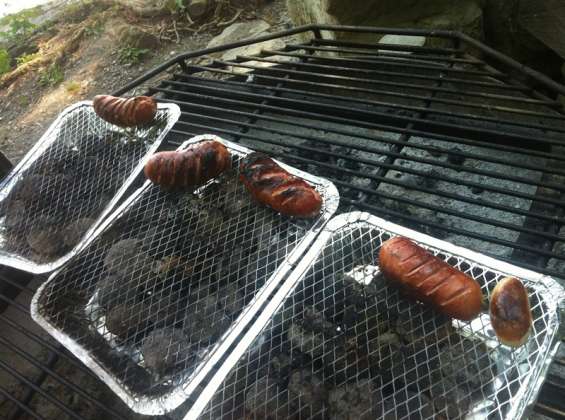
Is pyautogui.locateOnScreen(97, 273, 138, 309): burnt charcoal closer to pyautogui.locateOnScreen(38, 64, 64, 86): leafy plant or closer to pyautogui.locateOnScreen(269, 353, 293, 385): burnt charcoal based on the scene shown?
pyautogui.locateOnScreen(269, 353, 293, 385): burnt charcoal

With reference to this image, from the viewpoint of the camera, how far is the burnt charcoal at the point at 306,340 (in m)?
1.76

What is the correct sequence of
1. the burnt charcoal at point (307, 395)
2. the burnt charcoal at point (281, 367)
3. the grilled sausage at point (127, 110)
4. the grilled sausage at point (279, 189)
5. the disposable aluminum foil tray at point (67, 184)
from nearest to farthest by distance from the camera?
the burnt charcoal at point (307, 395) < the burnt charcoal at point (281, 367) < the grilled sausage at point (279, 189) < the disposable aluminum foil tray at point (67, 184) < the grilled sausage at point (127, 110)

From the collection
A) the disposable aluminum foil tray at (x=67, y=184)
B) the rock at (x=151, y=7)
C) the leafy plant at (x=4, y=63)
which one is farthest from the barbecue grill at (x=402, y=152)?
the leafy plant at (x=4, y=63)

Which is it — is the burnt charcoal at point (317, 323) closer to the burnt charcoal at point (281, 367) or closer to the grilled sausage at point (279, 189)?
the burnt charcoal at point (281, 367)

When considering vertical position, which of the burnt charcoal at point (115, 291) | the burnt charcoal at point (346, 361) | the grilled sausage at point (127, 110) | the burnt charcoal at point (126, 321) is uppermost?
the grilled sausage at point (127, 110)

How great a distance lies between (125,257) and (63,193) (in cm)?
81

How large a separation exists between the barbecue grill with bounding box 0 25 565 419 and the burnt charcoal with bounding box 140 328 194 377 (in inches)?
11.6

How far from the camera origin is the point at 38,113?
632cm

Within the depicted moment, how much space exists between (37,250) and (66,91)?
186 inches

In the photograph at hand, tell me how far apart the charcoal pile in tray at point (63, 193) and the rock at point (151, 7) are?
14.9ft

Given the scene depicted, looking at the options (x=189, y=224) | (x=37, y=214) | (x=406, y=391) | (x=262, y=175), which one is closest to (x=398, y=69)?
(x=262, y=175)

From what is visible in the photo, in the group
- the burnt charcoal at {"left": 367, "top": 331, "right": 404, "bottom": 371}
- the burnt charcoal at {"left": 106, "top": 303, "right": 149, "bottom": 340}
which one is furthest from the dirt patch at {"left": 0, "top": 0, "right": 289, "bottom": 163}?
A: the burnt charcoal at {"left": 367, "top": 331, "right": 404, "bottom": 371}

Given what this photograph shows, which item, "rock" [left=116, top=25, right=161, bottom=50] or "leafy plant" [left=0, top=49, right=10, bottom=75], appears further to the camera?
"leafy plant" [left=0, top=49, right=10, bottom=75]

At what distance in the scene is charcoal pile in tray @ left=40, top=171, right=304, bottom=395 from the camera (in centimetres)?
194
